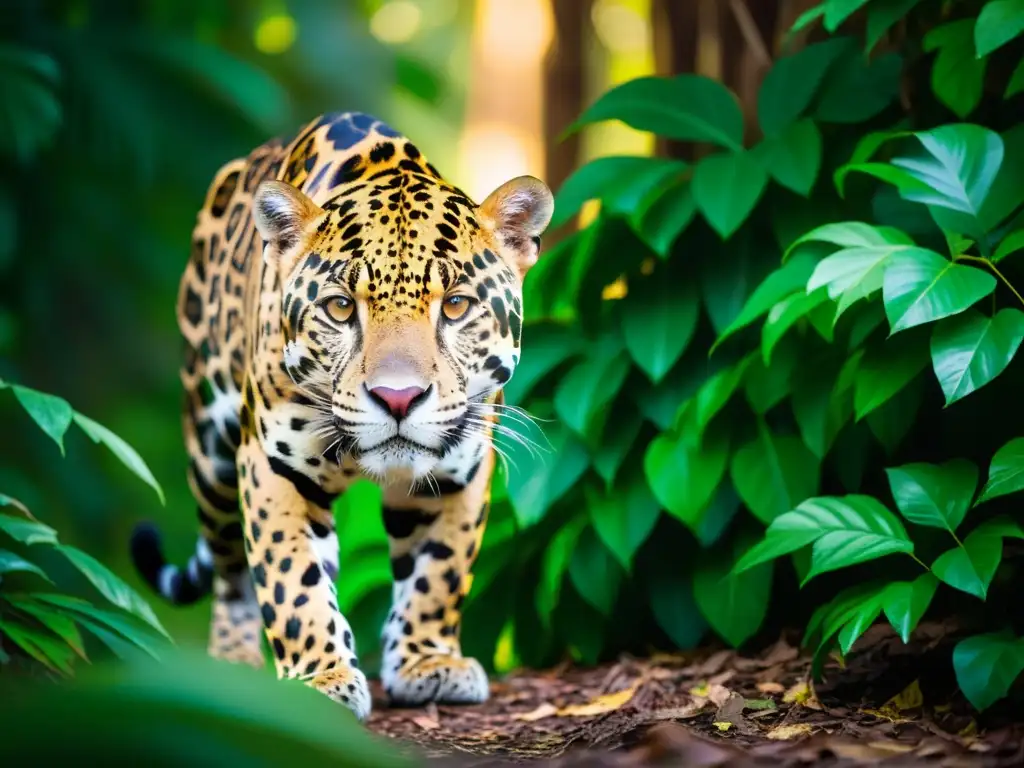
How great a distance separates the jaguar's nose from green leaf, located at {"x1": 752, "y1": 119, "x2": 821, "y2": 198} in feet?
5.83

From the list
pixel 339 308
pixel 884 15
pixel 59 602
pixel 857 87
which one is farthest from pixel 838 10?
pixel 59 602

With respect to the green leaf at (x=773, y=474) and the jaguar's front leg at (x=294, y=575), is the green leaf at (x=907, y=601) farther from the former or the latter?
the jaguar's front leg at (x=294, y=575)

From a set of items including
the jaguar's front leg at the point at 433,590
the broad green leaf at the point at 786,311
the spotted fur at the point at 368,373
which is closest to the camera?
the spotted fur at the point at 368,373

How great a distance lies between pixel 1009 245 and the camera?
12.1 feet

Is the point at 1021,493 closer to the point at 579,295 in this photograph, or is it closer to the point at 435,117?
the point at 579,295

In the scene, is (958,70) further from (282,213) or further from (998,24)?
(282,213)

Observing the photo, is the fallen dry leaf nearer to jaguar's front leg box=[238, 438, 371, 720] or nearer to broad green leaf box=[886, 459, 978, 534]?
broad green leaf box=[886, 459, 978, 534]

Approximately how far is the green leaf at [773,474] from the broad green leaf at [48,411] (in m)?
2.22

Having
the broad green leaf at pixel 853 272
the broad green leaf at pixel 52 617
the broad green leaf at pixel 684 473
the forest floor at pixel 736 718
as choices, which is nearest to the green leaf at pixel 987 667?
the forest floor at pixel 736 718

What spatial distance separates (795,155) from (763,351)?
3.01 feet

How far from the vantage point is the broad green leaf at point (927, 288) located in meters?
3.54

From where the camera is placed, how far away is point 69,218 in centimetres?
977

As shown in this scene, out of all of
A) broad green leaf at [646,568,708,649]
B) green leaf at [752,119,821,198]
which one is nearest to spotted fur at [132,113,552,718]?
broad green leaf at [646,568,708,649]

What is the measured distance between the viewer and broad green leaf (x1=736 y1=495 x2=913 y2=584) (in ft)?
11.7
